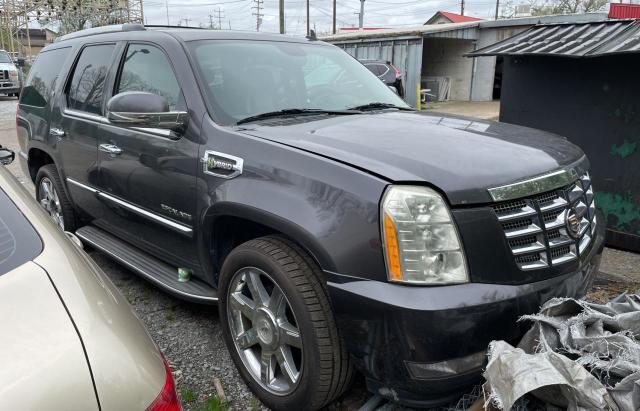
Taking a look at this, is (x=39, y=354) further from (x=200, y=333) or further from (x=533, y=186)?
(x=200, y=333)

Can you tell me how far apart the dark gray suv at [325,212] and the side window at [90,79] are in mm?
91

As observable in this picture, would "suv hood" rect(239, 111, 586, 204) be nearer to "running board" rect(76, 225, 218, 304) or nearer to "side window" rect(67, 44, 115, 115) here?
"running board" rect(76, 225, 218, 304)

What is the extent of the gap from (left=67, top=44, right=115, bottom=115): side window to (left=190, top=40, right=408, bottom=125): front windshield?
3.44ft

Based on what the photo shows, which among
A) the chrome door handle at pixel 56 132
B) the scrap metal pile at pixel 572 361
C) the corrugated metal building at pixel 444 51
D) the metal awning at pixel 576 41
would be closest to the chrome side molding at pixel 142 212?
the chrome door handle at pixel 56 132

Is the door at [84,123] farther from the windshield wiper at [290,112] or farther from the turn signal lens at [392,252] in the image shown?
the turn signal lens at [392,252]

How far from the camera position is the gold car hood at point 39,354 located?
1082 mm

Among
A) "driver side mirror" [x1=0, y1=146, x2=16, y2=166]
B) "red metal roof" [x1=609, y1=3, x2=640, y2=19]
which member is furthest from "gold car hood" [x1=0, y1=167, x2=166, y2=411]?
"red metal roof" [x1=609, y1=3, x2=640, y2=19]

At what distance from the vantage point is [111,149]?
353 cm

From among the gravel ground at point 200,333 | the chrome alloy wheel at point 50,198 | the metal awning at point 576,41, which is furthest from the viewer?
the chrome alloy wheel at point 50,198

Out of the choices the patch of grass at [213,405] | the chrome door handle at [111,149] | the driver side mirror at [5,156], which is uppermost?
the chrome door handle at [111,149]

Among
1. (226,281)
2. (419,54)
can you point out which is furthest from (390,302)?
(419,54)

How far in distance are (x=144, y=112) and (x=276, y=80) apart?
867mm

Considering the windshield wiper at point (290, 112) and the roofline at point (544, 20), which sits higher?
the roofline at point (544, 20)

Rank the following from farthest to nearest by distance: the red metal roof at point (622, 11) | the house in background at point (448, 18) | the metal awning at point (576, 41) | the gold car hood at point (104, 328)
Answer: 1. the house in background at point (448, 18)
2. the red metal roof at point (622, 11)
3. the metal awning at point (576, 41)
4. the gold car hood at point (104, 328)
